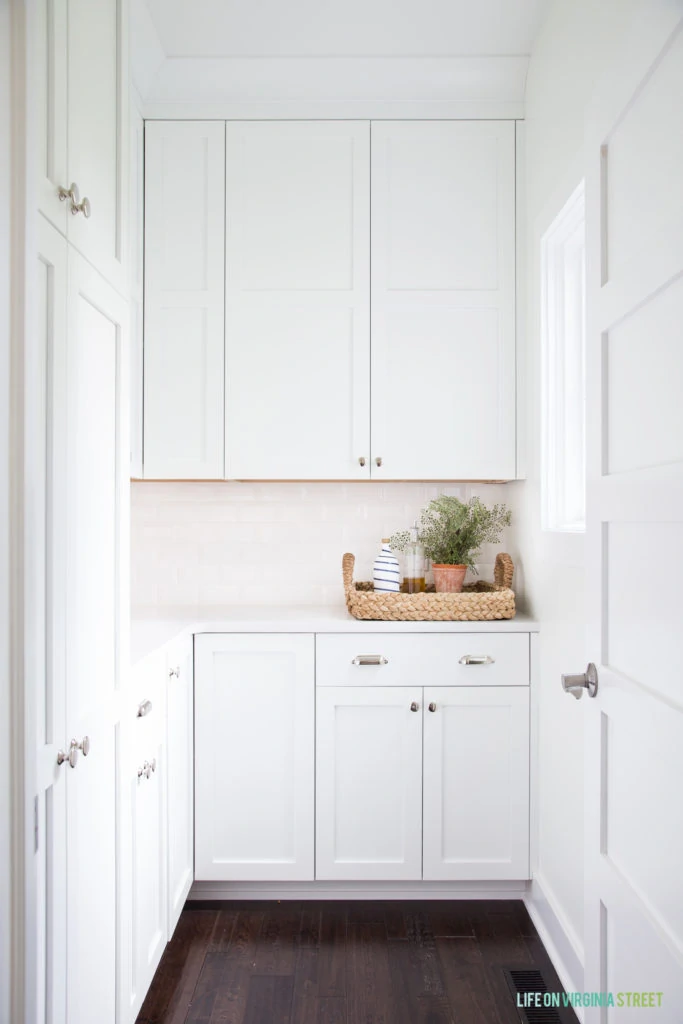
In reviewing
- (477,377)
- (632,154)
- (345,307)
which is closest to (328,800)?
(477,377)

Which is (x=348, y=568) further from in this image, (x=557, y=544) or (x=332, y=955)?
(x=332, y=955)

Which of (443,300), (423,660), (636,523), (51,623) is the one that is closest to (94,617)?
(51,623)

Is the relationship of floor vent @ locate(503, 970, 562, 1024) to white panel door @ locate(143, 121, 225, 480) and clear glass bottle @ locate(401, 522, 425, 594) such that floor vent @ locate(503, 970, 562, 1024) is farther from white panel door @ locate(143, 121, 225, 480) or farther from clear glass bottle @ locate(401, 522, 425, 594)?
white panel door @ locate(143, 121, 225, 480)

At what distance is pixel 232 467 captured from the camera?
229 centimetres

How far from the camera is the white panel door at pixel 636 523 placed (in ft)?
2.97

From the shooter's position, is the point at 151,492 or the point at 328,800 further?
the point at 151,492

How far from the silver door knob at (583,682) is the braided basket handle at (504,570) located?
108cm

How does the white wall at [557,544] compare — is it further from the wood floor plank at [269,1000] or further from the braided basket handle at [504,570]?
the wood floor plank at [269,1000]

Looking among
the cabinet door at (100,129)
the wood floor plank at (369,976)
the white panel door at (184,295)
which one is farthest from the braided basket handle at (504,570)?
the cabinet door at (100,129)

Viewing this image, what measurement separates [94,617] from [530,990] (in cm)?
152

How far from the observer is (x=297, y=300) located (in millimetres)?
2275

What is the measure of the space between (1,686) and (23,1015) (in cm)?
45

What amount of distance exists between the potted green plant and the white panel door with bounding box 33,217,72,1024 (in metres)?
1.47

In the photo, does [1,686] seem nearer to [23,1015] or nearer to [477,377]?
[23,1015]
